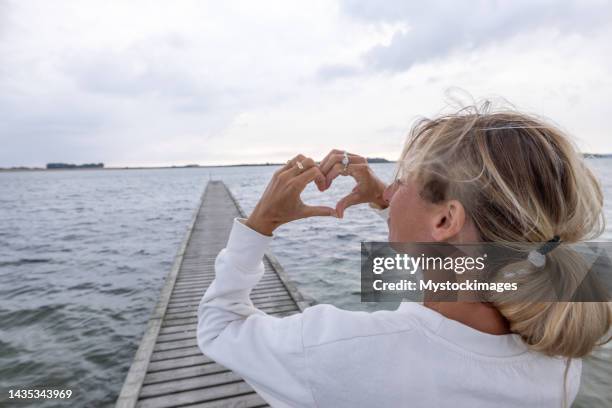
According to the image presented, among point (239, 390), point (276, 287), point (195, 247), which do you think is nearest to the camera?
point (239, 390)

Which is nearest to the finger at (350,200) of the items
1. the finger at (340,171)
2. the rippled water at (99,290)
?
the finger at (340,171)

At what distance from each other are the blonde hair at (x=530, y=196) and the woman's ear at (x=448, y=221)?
0.07ft

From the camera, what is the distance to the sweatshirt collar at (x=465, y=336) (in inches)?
38.1

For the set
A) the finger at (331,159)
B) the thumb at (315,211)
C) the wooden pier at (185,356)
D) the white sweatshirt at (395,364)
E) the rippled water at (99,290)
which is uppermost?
the finger at (331,159)

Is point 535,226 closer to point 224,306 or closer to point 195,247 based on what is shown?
point 224,306

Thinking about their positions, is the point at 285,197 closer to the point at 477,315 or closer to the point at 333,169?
the point at 333,169

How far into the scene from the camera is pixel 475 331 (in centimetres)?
99

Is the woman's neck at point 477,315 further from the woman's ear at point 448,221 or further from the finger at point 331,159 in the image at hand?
the finger at point 331,159

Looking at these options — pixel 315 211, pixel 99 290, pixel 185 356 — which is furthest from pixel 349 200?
pixel 99 290

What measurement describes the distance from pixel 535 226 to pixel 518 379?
0.43 metres

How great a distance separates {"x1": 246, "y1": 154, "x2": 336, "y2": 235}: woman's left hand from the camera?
3.99 ft

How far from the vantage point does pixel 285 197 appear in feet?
4.00

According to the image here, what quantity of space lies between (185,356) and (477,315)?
4.24 m

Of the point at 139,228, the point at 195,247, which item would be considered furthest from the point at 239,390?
the point at 139,228
